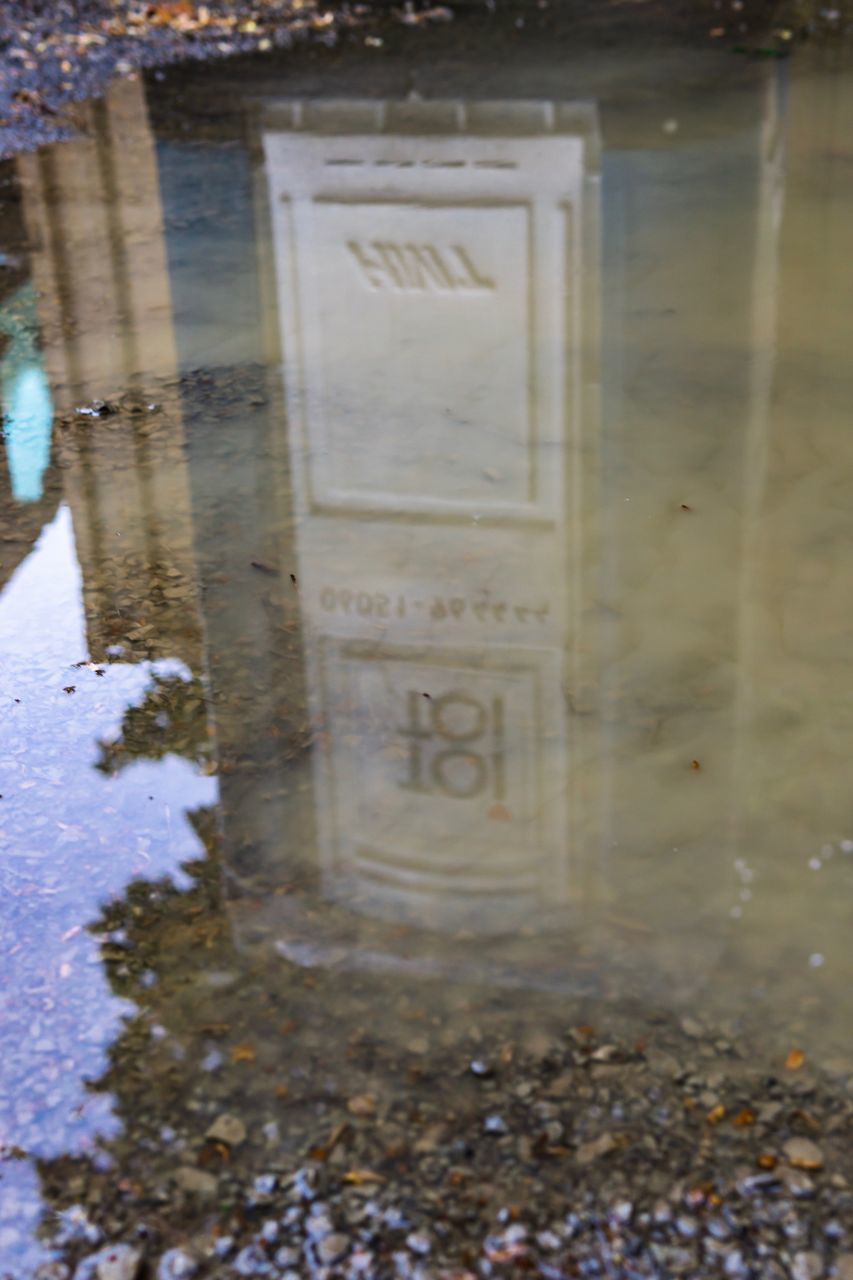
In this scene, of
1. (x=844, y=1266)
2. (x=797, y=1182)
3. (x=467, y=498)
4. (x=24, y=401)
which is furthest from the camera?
(x=24, y=401)

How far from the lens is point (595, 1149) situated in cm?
188

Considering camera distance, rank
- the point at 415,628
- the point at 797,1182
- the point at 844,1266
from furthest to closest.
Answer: the point at 415,628 → the point at 797,1182 → the point at 844,1266

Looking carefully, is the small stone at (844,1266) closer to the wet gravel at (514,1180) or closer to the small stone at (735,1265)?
the wet gravel at (514,1180)

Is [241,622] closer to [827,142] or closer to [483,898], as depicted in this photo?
[483,898]

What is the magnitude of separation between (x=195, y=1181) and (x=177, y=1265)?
124 mm

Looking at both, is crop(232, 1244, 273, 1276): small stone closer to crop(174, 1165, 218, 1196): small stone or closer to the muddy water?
crop(174, 1165, 218, 1196): small stone

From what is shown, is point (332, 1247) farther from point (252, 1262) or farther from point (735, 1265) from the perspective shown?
point (735, 1265)

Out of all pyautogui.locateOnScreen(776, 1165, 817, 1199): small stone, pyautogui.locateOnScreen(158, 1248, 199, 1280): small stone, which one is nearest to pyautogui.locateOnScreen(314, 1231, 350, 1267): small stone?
pyautogui.locateOnScreen(158, 1248, 199, 1280): small stone

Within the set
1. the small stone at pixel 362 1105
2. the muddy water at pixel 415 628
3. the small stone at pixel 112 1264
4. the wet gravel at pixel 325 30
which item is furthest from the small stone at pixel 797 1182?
the wet gravel at pixel 325 30

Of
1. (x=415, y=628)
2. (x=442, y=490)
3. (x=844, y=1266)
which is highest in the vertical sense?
(x=442, y=490)

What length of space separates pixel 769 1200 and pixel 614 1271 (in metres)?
0.24

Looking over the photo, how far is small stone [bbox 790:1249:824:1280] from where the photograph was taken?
1.71m

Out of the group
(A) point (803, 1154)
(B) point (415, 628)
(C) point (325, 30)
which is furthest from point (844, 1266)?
(C) point (325, 30)

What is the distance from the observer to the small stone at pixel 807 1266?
1.71 metres
